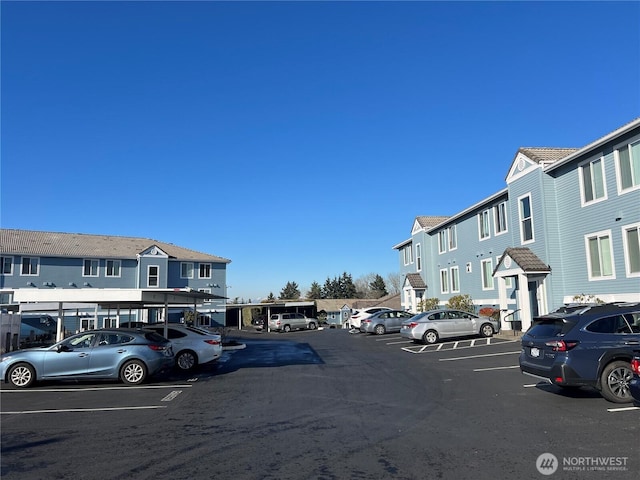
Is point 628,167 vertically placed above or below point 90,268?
above

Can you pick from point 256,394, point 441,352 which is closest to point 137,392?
point 256,394

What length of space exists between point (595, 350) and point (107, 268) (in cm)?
4226

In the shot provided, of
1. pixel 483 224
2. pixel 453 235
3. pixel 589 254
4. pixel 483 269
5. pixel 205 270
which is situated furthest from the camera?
pixel 205 270

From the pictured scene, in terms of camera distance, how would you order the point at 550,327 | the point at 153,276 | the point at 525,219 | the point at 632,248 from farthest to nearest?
the point at 153,276, the point at 525,219, the point at 632,248, the point at 550,327

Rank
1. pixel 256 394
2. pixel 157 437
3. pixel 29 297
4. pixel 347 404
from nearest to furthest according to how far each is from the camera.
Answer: pixel 157 437, pixel 347 404, pixel 256 394, pixel 29 297

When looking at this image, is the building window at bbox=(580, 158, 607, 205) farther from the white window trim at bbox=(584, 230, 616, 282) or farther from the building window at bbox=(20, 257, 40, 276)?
the building window at bbox=(20, 257, 40, 276)

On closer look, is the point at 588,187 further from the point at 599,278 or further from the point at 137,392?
the point at 137,392

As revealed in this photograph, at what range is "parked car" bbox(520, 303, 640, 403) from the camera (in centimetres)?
885

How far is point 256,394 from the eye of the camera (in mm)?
11078

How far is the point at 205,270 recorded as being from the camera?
4850 centimetres

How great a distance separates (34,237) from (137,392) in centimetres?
3873

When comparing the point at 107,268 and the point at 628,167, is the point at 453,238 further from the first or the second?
the point at 107,268
